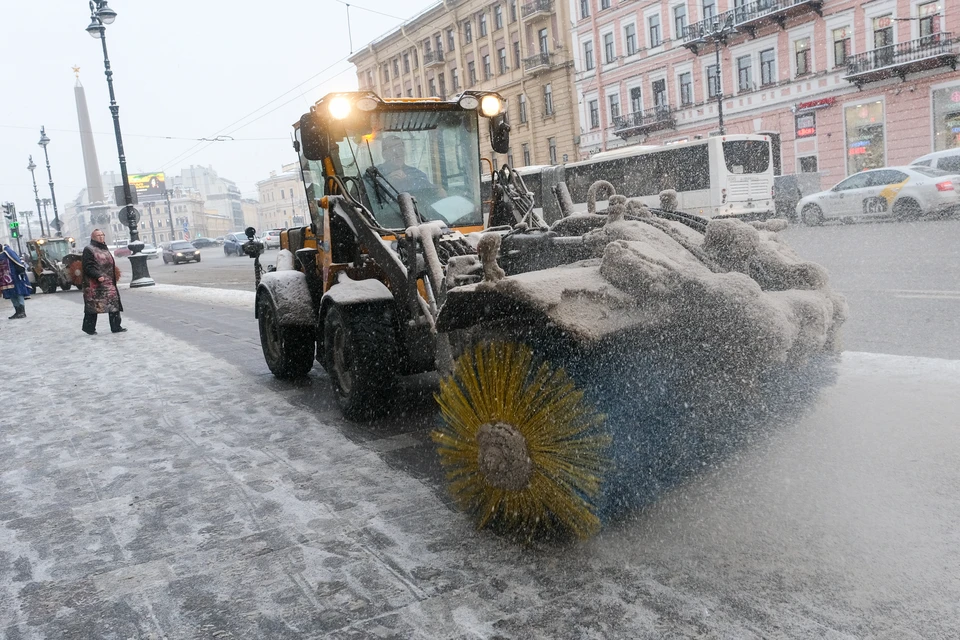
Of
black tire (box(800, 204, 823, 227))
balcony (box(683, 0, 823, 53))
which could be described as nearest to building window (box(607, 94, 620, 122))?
balcony (box(683, 0, 823, 53))

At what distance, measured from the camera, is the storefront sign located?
31952mm

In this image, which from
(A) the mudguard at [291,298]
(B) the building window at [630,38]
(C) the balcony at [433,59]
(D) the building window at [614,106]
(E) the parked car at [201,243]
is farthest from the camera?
(E) the parked car at [201,243]

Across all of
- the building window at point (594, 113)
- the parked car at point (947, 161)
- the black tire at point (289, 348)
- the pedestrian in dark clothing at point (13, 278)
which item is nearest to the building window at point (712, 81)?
the building window at point (594, 113)

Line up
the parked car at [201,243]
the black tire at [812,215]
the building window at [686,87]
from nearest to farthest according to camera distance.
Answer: the black tire at [812,215]
the building window at [686,87]
the parked car at [201,243]

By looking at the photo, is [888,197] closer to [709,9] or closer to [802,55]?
[802,55]

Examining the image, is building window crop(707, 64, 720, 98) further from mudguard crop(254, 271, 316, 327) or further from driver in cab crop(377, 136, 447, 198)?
driver in cab crop(377, 136, 447, 198)

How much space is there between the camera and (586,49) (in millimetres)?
42188

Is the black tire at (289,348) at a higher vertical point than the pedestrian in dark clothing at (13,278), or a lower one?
lower

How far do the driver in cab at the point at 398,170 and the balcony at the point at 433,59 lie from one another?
4771 cm

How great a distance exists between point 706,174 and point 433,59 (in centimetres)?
3066

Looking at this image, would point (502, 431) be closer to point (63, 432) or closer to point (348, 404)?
point (348, 404)

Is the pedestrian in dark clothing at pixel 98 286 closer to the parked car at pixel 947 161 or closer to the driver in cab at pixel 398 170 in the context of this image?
the driver in cab at pixel 398 170

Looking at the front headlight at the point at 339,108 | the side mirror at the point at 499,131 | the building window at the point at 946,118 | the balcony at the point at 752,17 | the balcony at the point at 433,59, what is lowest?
the side mirror at the point at 499,131

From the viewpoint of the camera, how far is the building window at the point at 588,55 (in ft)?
137
